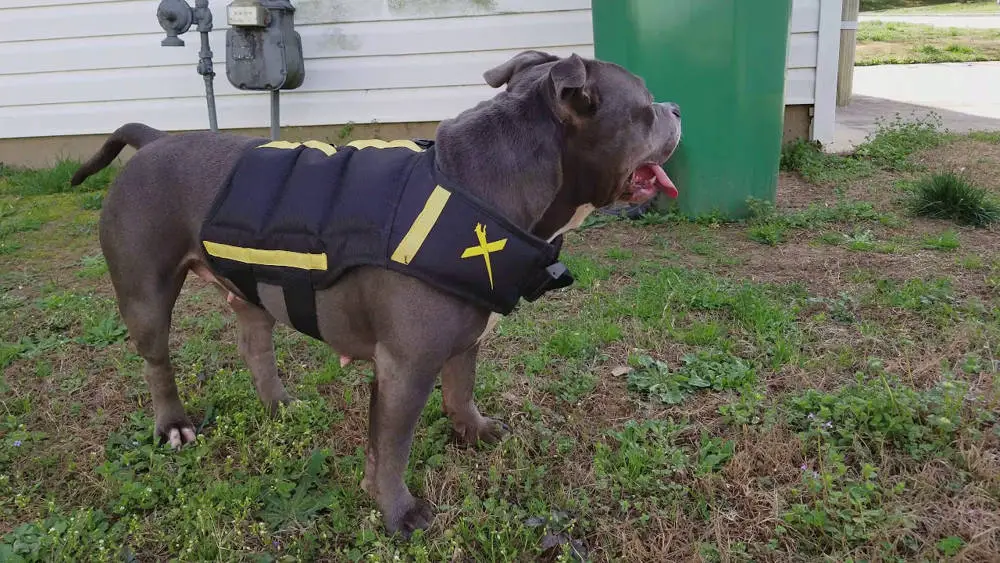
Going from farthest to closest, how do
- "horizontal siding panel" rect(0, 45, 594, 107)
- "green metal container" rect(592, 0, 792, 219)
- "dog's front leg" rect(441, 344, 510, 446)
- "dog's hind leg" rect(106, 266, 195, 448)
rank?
"horizontal siding panel" rect(0, 45, 594, 107), "green metal container" rect(592, 0, 792, 219), "dog's front leg" rect(441, 344, 510, 446), "dog's hind leg" rect(106, 266, 195, 448)

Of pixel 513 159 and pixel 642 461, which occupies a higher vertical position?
pixel 513 159

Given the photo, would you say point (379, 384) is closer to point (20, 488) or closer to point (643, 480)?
point (643, 480)

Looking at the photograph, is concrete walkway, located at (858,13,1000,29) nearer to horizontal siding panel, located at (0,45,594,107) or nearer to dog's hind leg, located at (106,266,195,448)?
horizontal siding panel, located at (0,45,594,107)

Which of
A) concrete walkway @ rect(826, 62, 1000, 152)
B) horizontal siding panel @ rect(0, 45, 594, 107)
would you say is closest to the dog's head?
horizontal siding panel @ rect(0, 45, 594, 107)

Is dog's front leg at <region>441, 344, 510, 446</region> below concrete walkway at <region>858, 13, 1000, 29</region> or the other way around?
below

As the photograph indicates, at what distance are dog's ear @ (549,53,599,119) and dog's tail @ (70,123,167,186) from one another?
1.69 meters

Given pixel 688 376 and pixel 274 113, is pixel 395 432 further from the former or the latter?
pixel 274 113

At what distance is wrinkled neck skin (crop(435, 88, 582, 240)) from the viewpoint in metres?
2.33

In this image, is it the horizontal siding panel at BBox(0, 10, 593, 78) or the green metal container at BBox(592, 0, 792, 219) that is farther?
the horizontal siding panel at BBox(0, 10, 593, 78)

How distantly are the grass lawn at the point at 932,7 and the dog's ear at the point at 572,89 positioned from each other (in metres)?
30.7

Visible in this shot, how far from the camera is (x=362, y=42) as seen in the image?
6969 mm

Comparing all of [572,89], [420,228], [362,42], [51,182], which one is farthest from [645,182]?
[51,182]

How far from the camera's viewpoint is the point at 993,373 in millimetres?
3061

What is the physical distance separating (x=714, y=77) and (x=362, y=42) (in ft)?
11.3
